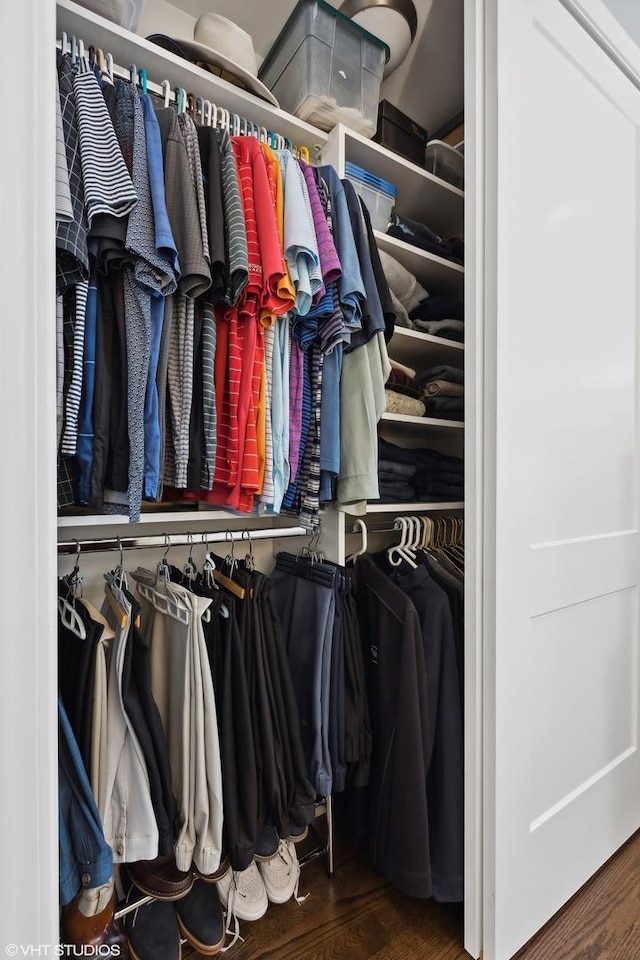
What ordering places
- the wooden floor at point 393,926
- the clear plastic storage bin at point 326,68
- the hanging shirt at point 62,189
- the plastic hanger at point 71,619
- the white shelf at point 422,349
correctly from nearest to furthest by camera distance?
the hanging shirt at point 62,189 < the plastic hanger at point 71,619 < the wooden floor at point 393,926 < the clear plastic storage bin at point 326,68 < the white shelf at point 422,349

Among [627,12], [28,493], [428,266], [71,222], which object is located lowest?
[28,493]

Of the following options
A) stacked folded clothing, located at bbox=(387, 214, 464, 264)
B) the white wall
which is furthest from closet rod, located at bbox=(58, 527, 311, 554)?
the white wall

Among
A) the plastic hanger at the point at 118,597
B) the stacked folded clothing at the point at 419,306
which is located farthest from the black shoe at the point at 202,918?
the stacked folded clothing at the point at 419,306

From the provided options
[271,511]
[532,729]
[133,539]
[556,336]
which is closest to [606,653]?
[532,729]

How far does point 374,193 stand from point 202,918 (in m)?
1.92

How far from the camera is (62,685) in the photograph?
35.7 inches

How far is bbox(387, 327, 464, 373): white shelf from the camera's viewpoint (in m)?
1.44

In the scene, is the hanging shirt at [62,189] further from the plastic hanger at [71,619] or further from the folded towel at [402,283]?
the folded towel at [402,283]

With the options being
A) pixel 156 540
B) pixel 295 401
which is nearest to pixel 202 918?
pixel 156 540

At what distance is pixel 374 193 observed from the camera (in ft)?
4.55

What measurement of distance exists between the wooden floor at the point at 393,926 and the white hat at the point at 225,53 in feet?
6.63

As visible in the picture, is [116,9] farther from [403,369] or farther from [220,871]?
[220,871]

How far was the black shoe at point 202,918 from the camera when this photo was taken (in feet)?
3.47

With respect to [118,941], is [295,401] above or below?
above
